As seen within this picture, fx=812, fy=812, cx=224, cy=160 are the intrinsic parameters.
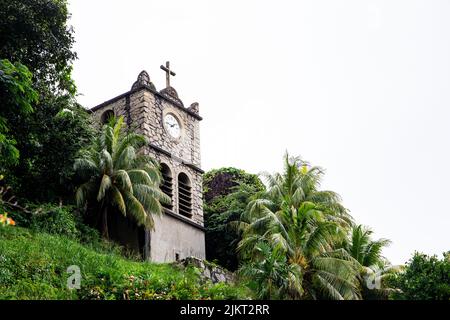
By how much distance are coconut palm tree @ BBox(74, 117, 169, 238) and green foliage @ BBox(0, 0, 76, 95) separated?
230 centimetres

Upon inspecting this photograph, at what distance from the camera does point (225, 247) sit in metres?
31.0

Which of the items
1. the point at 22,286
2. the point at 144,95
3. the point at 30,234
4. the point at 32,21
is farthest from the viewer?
the point at 144,95

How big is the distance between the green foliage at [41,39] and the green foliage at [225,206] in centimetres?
865

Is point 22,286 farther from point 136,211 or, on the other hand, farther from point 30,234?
point 136,211

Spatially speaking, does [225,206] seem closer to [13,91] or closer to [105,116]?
[105,116]

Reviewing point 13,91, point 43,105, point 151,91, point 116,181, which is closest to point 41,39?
point 43,105

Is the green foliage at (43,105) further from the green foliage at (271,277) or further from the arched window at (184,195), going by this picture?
the green foliage at (271,277)

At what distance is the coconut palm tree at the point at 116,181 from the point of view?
24.8 meters

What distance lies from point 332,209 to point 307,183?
1.40 metres

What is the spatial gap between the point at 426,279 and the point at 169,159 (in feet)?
41.2

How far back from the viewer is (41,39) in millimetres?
24641

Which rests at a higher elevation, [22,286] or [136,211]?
[136,211]
